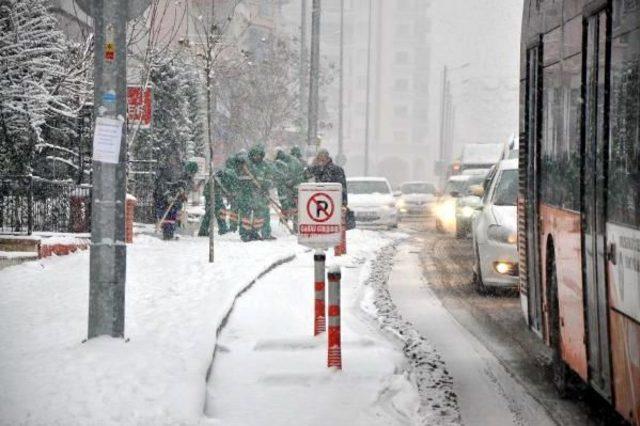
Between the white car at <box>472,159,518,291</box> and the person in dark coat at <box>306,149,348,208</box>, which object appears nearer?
the white car at <box>472,159,518,291</box>

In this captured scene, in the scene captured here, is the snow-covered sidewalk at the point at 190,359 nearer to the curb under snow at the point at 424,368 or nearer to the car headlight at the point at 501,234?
the curb under snow at the point at 424,368

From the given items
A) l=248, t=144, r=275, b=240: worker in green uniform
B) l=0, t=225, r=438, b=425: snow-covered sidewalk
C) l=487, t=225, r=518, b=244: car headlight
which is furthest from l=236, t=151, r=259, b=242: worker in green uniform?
l=487, t=225, r=518, b=244: car headlight

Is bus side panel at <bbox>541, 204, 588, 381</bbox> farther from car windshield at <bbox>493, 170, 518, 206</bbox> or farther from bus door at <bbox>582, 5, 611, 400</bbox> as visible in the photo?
car windshield at <bbox>493, 170, 518, 206</bbox>

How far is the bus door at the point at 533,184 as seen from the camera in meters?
9.17

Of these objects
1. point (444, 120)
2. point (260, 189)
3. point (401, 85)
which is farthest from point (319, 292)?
point (401, 85)

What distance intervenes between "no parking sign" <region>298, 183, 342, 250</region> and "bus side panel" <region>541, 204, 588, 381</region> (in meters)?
1.88

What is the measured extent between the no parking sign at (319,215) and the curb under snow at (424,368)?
1247mm

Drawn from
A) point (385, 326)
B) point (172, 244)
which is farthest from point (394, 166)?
point (385, 326)

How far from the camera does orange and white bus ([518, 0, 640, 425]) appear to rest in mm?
5871

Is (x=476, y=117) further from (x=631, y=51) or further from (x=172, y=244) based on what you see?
(x=631, y=51)

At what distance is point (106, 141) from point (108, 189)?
36cm

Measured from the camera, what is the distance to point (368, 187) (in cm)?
3309

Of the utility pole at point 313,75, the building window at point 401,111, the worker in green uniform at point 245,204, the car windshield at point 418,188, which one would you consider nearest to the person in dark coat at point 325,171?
the worker in green uniform at point 245,204

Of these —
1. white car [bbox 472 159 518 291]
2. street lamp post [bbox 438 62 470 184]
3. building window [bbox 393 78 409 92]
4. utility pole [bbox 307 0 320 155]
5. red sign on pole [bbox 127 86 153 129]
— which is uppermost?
building window [bbox 393 78 409 92]
